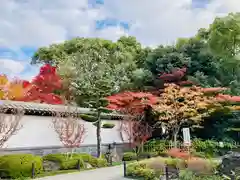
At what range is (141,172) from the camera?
10.2 metres

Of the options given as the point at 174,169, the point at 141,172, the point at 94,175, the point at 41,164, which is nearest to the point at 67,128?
the point at 41,164

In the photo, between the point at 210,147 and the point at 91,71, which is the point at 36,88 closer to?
the point at 91,71

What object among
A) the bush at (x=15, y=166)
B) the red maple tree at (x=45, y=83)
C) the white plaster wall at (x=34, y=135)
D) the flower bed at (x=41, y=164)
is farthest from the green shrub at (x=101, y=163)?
the red maple tree at (x=45, y=83)

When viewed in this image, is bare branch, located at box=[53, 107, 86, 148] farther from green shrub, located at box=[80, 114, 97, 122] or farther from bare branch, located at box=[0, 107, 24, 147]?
bare branch, located at box=[0, 107, 24, 147]

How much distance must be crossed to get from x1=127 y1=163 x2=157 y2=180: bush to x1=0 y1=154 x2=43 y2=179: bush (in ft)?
12.3

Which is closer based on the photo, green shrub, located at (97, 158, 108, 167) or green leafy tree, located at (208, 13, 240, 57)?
green shrub, located at (97, 158, 108, 167)

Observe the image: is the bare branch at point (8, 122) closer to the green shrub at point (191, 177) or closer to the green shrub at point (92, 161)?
the green shrub at point (92, 161)

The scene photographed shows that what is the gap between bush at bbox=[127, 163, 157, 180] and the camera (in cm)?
1001

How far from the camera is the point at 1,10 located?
10789mm

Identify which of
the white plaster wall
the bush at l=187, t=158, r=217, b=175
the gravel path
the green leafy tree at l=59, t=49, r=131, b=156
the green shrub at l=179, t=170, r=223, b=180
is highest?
the green leafy tree at l=59, t=49, r=131, b=156

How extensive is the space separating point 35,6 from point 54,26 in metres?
2.51

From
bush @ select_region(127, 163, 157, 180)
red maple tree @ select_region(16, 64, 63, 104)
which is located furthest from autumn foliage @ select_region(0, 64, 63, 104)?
bush @ select_region(127, 163, 157, 180)

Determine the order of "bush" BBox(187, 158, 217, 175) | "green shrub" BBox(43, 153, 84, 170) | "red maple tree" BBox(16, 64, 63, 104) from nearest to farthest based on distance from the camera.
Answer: "bush" BBox(187, 158, 217, 175)
"green shrub" BBox(43, 153, 84, 170)
"red maple tree" BBox(16, 64, 63, 104)

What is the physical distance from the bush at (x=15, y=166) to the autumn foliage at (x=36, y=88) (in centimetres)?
985
